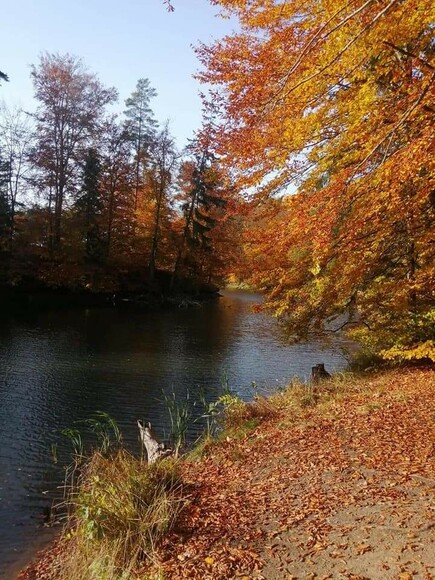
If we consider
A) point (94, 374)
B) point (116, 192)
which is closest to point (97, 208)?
point (116, 192)

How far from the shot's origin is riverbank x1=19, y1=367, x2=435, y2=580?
3.68 meters

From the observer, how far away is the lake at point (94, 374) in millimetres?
7059

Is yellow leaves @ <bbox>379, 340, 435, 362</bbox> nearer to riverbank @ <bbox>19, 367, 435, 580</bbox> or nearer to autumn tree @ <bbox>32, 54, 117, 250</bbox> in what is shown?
riverbank @ <bbox>19, 367, 435, 580</bbox>

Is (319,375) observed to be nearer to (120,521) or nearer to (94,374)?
(94,374)

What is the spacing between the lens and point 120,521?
4285mm

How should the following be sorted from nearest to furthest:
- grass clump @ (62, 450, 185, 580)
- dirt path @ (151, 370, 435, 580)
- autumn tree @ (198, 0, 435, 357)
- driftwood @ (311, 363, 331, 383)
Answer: dirt path @ (151, 370, 435, 580)
grass clump @ (62, 450, 185, 580)
autumn tree @ (198, 0, 435, 357)
driftwood @ (311, 363, 331, 383)

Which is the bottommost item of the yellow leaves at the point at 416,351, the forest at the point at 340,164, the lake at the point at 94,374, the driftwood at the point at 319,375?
the lake at the point at 94,374

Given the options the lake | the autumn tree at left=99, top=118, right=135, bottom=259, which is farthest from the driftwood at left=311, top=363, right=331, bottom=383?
the autumn tree at left=99, top=118, right=135, bottom=259

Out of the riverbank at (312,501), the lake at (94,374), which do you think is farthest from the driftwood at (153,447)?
the lake at (94,374)

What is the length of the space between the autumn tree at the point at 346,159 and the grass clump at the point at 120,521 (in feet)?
11.8

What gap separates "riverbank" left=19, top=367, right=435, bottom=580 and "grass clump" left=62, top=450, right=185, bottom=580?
0.49 feet

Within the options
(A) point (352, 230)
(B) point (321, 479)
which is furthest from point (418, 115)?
(B) point (321, 479)

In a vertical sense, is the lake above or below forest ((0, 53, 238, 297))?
below

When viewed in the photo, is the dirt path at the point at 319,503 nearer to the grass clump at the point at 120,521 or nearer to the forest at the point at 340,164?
the grass clump at the point at 120,521
